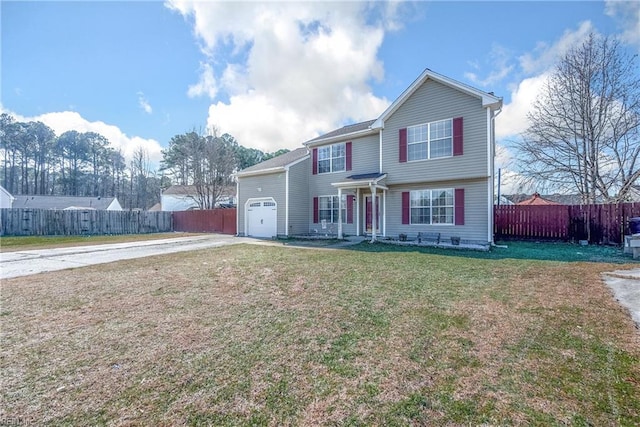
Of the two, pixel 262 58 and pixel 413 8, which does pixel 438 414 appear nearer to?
pixel 413 8

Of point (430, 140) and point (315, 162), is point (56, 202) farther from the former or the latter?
point (430, 140)

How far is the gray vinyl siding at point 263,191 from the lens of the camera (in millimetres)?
16094

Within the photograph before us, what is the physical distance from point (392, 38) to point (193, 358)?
13.3 m

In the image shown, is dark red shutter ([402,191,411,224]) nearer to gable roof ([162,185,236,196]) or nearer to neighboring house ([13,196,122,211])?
gable roof ([162,185,236,196])

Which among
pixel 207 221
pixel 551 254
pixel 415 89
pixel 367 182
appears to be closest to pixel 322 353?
pixel 551 254

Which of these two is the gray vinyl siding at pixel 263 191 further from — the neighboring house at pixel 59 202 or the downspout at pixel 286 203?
the neighboring house at pixel 59 202

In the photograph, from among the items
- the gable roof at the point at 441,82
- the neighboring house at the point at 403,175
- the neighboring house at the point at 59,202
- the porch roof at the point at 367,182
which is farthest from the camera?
the neighboring house at the point at 59,202

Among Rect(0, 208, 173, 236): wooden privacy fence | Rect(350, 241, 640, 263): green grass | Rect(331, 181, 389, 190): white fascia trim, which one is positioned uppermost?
Rect(331, 181, 389, 190): white fascia trim

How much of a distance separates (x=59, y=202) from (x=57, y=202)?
0.21 meters

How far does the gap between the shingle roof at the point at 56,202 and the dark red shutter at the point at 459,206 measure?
4074 centimetres

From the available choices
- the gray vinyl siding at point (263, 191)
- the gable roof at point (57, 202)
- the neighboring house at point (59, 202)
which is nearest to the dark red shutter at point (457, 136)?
the gray vinyl siding at point (263, 191)

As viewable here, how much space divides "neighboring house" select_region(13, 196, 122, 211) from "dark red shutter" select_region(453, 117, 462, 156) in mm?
40512

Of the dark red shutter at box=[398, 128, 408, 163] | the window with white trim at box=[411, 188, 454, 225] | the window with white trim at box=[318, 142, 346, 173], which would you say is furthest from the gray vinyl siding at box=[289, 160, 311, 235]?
the window with white trim at box=[411, 188, 454, 225]

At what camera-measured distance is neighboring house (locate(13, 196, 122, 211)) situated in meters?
32.9
